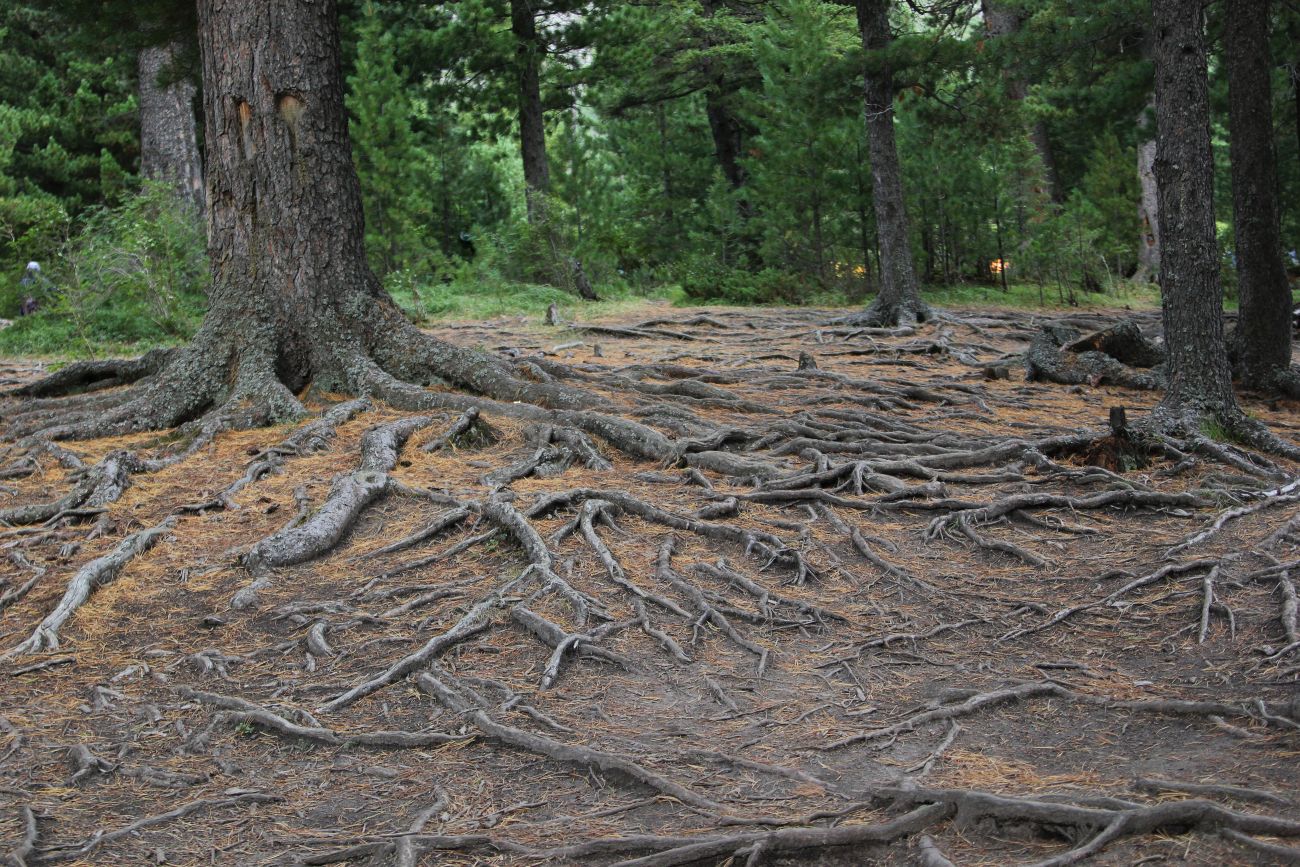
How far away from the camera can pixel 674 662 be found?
177 inches

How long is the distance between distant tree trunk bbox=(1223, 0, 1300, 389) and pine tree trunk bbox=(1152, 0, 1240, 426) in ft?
8.21

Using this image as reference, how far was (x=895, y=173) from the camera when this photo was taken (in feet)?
51.0

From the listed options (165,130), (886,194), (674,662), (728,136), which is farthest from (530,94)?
(674,662)

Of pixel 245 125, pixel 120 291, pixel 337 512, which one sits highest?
pixel 245 125

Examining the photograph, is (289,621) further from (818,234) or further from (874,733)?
(818,234)

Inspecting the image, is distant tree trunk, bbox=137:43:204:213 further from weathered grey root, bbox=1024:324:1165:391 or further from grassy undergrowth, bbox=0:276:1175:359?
weathered grey root, bbox=1024:324:1165:391

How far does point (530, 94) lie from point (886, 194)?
8116 mm

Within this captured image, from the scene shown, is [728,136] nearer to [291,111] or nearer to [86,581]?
[291,111]

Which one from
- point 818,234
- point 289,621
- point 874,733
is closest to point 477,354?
point 289,621

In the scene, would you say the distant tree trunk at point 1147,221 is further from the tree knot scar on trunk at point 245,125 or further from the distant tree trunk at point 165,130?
the tree knot scar on trunk at point 245,125

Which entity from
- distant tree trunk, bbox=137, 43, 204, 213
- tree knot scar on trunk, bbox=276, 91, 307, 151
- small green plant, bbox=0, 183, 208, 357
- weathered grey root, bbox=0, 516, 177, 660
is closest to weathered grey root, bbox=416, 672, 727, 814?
weathered grey root, bbox=0, 516, 177, 660

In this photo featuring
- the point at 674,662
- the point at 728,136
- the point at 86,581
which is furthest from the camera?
the point at 728,136

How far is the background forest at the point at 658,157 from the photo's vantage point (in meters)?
14.2

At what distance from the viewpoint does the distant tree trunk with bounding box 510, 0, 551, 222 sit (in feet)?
66.1
